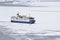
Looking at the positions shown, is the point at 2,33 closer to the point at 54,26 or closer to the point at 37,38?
the point at 37,38

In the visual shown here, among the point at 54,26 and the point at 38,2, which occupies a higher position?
the point at 38,2

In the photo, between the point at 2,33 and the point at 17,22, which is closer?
the point at 2,33

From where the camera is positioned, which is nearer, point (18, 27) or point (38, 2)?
point (18, 27)

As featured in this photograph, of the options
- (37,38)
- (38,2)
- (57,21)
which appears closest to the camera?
(37,38)

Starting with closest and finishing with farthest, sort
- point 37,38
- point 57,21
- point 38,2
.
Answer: point 37,38
point 57,21
point 38,2

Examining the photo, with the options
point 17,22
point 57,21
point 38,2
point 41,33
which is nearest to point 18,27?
point 17,22

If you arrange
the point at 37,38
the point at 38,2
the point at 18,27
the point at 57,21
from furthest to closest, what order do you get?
the point at 38,2, the point at 57,21, the point at 18,27, the point at 37,38

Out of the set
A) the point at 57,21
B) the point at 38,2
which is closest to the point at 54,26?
the point at 57,21

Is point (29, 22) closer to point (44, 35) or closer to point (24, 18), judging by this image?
point (24, 18)

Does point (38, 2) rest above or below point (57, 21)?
above
